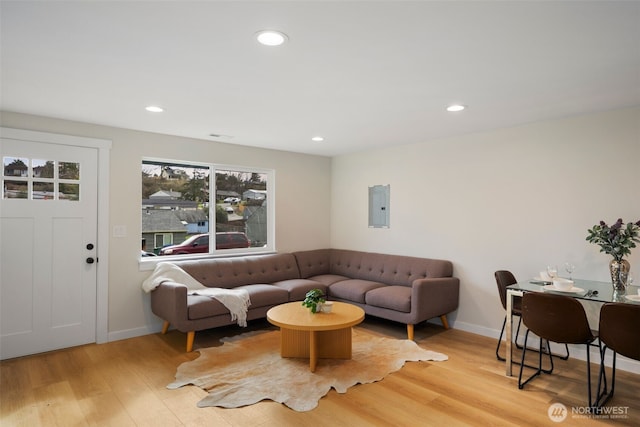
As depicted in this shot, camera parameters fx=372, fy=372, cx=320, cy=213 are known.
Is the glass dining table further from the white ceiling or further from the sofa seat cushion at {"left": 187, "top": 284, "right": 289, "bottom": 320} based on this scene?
the sofa seat cushion at {"left": 187, "top": 284, "right": 289, "bottom": 320}

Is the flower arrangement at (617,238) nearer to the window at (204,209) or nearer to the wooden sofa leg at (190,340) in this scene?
Result: the wooden sofa leg at (190,340)

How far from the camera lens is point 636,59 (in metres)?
2.29

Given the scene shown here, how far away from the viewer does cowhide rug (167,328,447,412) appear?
109 inches

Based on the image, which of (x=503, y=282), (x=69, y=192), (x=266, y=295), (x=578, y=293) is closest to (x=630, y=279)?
(x=578, y=293)

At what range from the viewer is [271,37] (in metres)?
2.01

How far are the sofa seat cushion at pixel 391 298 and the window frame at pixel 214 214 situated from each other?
1.75m

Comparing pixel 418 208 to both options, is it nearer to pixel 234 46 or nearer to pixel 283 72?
pixel 283 72

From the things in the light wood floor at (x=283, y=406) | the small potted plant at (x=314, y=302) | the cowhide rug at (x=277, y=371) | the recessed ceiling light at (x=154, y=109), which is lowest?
the light wood floor at (x=283, y=406)

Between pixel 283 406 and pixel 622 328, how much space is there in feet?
7.51

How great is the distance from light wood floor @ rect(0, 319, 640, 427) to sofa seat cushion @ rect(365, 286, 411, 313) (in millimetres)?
632

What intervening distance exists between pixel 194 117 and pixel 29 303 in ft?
7.76

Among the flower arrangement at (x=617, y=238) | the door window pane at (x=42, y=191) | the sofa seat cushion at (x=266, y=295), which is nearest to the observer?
the flower arrangement at (x=617, y=238)

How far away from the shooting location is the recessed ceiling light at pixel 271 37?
1.97 m

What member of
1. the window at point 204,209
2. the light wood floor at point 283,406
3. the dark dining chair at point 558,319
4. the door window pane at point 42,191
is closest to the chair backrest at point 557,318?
the dark dining chair at point 558,319
